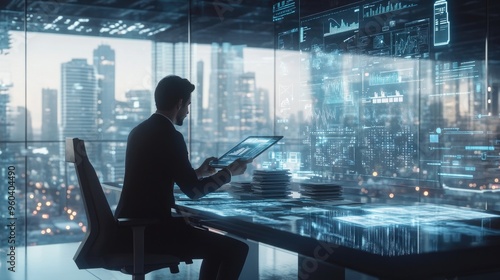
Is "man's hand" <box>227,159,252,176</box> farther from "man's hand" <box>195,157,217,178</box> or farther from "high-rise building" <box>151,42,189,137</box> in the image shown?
"high-rise building" <box>151,42,189,137</box>

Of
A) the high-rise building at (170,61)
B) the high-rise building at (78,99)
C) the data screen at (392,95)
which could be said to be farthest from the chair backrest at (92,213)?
the high-rise building at (170,61)

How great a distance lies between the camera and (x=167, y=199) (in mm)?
2811

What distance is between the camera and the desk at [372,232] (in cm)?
182

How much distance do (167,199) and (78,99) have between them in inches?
159

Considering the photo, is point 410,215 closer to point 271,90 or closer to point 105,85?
point 271,90

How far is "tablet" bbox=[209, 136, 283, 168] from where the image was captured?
3.19 meters

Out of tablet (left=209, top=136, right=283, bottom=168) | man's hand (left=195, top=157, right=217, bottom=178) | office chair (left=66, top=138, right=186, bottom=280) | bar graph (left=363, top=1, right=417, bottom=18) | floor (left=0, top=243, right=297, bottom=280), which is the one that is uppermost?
bar graph (left=363, top=1, right=417, bottom=18)

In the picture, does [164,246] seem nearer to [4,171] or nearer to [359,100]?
[359,100]

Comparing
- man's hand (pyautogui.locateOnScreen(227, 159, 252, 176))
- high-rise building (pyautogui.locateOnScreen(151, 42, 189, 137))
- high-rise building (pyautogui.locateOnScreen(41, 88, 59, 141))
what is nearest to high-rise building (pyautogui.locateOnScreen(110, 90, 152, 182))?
high-rise building (pyautogui.locateOnScreen(151, 42, 189, 137))

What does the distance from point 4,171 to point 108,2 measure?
1.93m

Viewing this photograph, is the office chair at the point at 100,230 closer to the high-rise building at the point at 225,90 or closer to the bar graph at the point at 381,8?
the bar graph at the point at 381,8

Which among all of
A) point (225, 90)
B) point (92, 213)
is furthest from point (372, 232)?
point (225, 90)

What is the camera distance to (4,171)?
5.91 meters

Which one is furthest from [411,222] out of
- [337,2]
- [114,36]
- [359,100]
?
[114,36]
